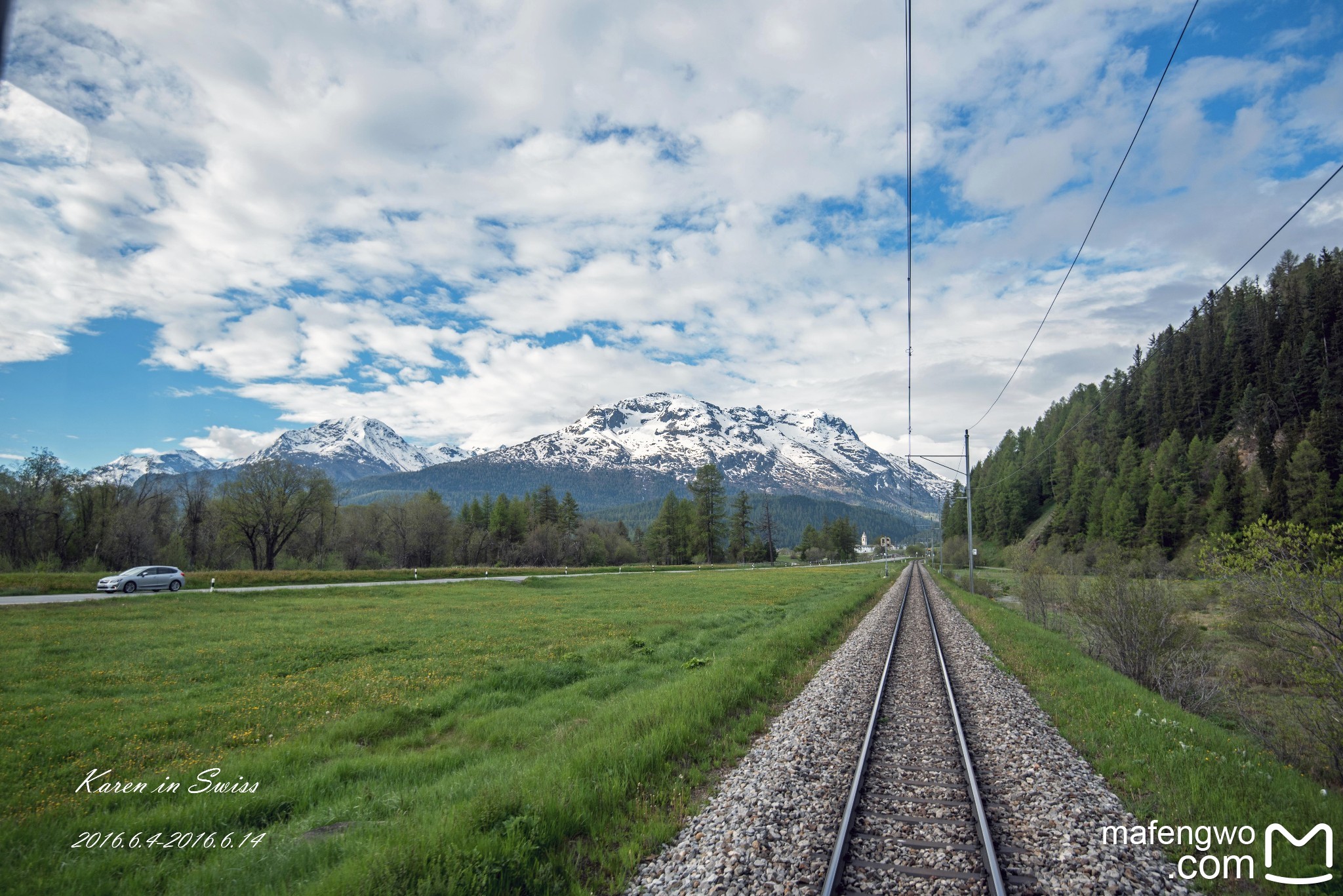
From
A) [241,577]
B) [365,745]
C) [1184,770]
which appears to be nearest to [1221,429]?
[1184,770]

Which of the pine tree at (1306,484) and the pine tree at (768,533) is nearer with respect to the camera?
the pine tree at (1306,484)

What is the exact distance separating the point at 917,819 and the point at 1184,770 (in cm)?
419

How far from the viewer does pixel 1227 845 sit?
602 centimetres

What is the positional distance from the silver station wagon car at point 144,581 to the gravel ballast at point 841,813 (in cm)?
3910

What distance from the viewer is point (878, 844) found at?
6.14m

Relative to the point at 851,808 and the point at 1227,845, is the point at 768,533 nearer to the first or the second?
the point at 851,808

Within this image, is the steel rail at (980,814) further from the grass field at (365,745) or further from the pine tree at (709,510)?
the pine tree at (709,510)

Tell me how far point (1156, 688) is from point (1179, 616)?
4083mm

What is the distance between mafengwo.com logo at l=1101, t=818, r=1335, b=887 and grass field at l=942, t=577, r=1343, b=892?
5 cm

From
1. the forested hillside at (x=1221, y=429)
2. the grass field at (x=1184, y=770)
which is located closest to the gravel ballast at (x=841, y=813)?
the grass field at (x=1184, y=770)

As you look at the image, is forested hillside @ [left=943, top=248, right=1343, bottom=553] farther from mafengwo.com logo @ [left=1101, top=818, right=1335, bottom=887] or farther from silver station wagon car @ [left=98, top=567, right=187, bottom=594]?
silver station wagon car @ [left=98, top=567, right=187, bottom=594]

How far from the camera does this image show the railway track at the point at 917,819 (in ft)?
17.8

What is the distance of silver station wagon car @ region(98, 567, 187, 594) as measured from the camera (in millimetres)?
31688

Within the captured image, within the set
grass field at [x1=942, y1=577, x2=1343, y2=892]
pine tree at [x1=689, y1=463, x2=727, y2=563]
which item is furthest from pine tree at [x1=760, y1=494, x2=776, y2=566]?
grass field at [x1=942, y1=577, x2=1343, y2=892]
